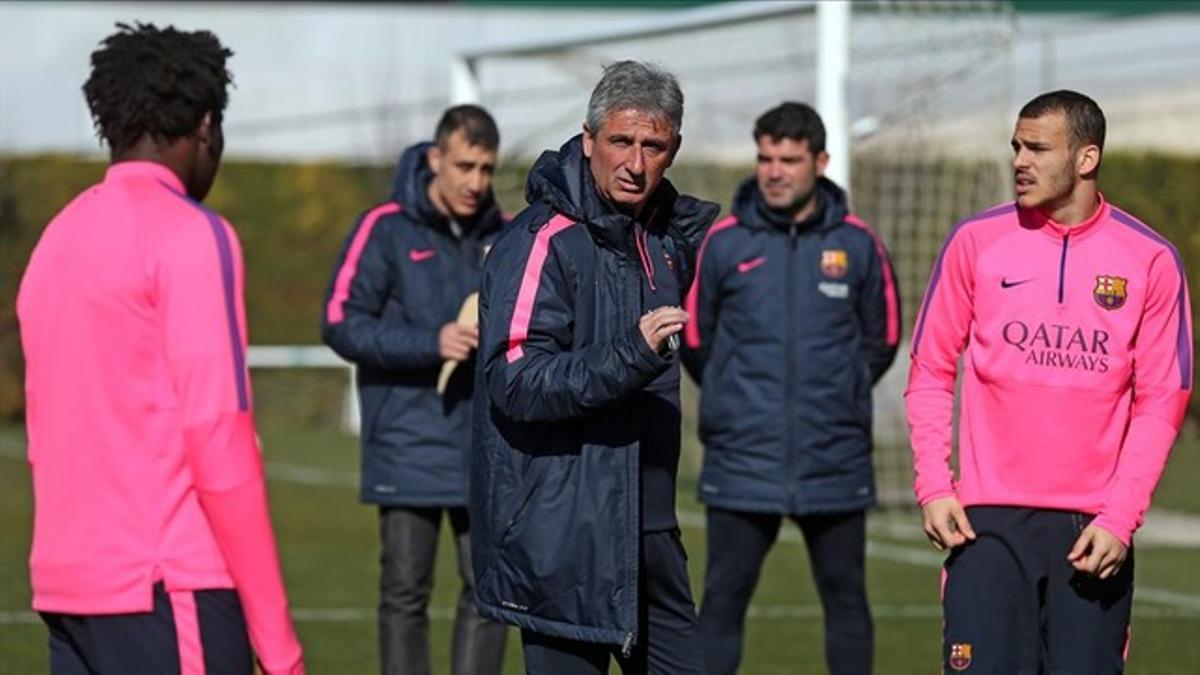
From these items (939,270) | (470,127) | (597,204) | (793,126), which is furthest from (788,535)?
(597,204)

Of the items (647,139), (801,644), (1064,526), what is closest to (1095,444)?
(1064,526)

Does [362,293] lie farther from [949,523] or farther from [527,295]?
[949,523]

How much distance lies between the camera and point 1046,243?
643cm

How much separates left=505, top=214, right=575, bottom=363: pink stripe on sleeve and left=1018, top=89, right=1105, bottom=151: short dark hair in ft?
4.48

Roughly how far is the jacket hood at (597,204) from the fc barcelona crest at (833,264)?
8.87ft

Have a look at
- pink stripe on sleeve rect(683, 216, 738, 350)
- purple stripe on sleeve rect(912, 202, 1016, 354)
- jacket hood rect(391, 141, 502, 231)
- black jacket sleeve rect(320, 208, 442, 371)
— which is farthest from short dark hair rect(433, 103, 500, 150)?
purple stripe on sleeve rect(912, 202, 1016, 354)

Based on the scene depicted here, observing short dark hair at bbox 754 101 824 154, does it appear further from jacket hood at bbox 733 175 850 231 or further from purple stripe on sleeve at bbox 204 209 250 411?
purple stripe on sleeve at bbox 204 209 250 411

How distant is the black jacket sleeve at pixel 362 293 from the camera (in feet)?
27.8

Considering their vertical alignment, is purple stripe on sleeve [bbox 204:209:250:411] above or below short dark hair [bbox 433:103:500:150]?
below

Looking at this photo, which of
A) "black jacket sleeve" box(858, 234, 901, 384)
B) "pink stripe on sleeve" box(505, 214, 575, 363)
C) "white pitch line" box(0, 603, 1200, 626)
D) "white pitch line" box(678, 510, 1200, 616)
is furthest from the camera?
"white pitch line" box(678, 510, 1200, 616)

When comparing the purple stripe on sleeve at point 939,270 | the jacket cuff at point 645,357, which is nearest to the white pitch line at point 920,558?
the purple stripe on sleeve at point 939,270

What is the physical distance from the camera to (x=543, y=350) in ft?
19.3

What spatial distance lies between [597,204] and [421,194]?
2731mm

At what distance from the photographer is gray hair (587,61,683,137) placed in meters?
5.98
